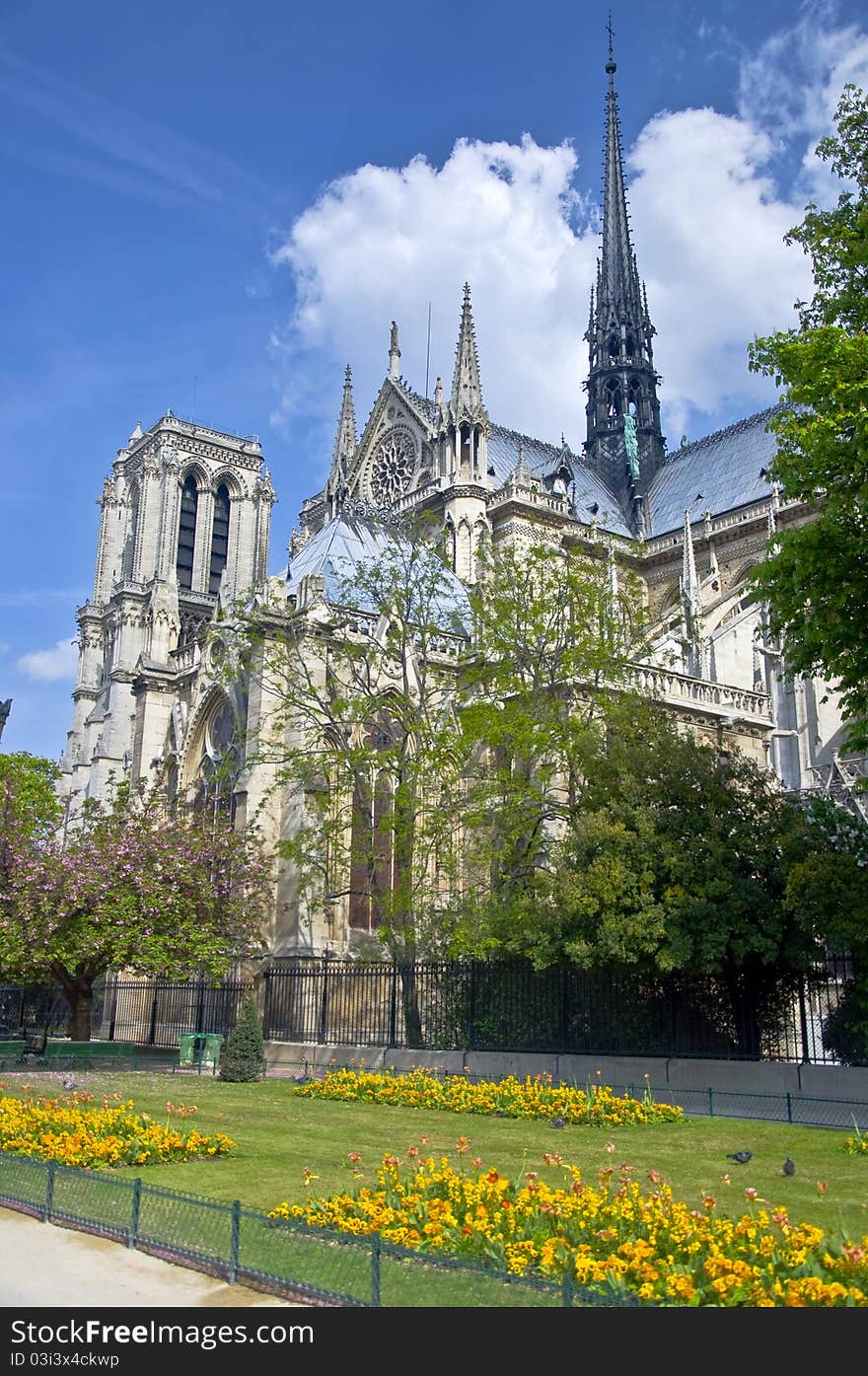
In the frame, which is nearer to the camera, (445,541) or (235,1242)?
(235,1242)

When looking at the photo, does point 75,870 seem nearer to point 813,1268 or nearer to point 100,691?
point 813,1268

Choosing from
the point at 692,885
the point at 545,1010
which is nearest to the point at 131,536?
the point at 545,1010

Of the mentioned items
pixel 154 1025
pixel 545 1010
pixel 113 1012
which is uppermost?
pixel 545 1010

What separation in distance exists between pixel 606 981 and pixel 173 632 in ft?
102

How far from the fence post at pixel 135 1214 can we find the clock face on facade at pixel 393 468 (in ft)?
155

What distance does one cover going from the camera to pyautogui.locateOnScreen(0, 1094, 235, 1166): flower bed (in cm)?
1128

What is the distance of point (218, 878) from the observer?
27.8 meters

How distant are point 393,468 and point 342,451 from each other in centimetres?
329

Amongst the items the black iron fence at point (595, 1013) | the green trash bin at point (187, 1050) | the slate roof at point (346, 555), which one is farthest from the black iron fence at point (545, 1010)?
the slate roof at point (346, 555)

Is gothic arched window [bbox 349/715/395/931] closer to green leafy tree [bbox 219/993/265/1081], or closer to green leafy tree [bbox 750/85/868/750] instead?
green leafy tree [bbox 219/993/265/1081]

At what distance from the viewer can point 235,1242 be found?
712cm

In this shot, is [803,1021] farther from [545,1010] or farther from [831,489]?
[831,489]

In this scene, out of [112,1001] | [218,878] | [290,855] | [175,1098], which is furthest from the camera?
[112,1001]
